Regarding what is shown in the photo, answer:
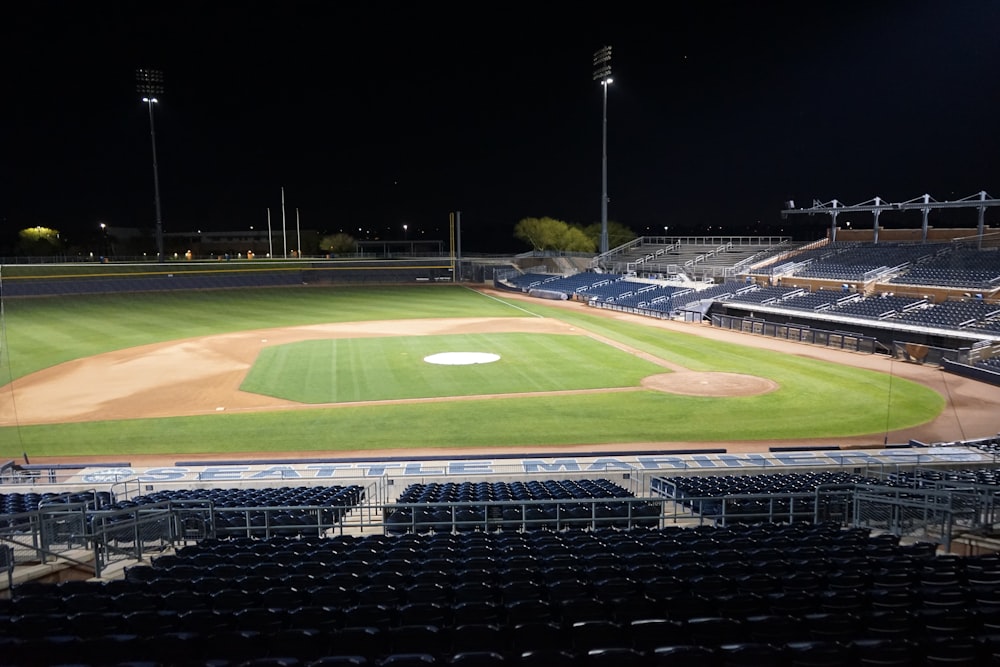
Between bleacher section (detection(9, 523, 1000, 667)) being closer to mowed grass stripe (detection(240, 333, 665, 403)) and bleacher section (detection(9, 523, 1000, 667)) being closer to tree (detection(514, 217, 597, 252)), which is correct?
mowed grass stripe (detection(240, 333, 665, 403))

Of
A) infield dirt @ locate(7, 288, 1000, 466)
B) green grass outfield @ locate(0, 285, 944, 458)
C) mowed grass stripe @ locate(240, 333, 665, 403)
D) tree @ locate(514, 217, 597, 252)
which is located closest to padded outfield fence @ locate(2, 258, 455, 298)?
tree @ locate(514, 217, 597, 252)

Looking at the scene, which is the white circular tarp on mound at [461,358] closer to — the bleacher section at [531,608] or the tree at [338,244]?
the bleacher section at [531,608]

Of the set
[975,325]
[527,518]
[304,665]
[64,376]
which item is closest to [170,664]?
[304,665]

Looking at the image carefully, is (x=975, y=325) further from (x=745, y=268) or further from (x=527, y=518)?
(x=527, y=518)

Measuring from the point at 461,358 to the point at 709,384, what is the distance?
12.4m

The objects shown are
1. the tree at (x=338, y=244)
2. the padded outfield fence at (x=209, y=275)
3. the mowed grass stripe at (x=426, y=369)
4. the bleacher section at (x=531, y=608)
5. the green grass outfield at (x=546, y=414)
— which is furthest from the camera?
the tree at (x=338, y=244)

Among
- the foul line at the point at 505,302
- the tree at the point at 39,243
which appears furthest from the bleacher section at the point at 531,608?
the tree at the point at 39,243

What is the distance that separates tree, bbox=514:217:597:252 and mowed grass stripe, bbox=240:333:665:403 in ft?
159

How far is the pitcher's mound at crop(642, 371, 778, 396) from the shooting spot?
87.8ft

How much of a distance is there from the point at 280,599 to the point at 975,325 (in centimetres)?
3423

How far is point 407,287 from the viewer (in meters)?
75.9

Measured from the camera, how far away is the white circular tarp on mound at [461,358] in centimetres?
3319

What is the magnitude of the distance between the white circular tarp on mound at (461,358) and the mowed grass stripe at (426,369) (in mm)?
575

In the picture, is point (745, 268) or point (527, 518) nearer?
point (527, 518)
